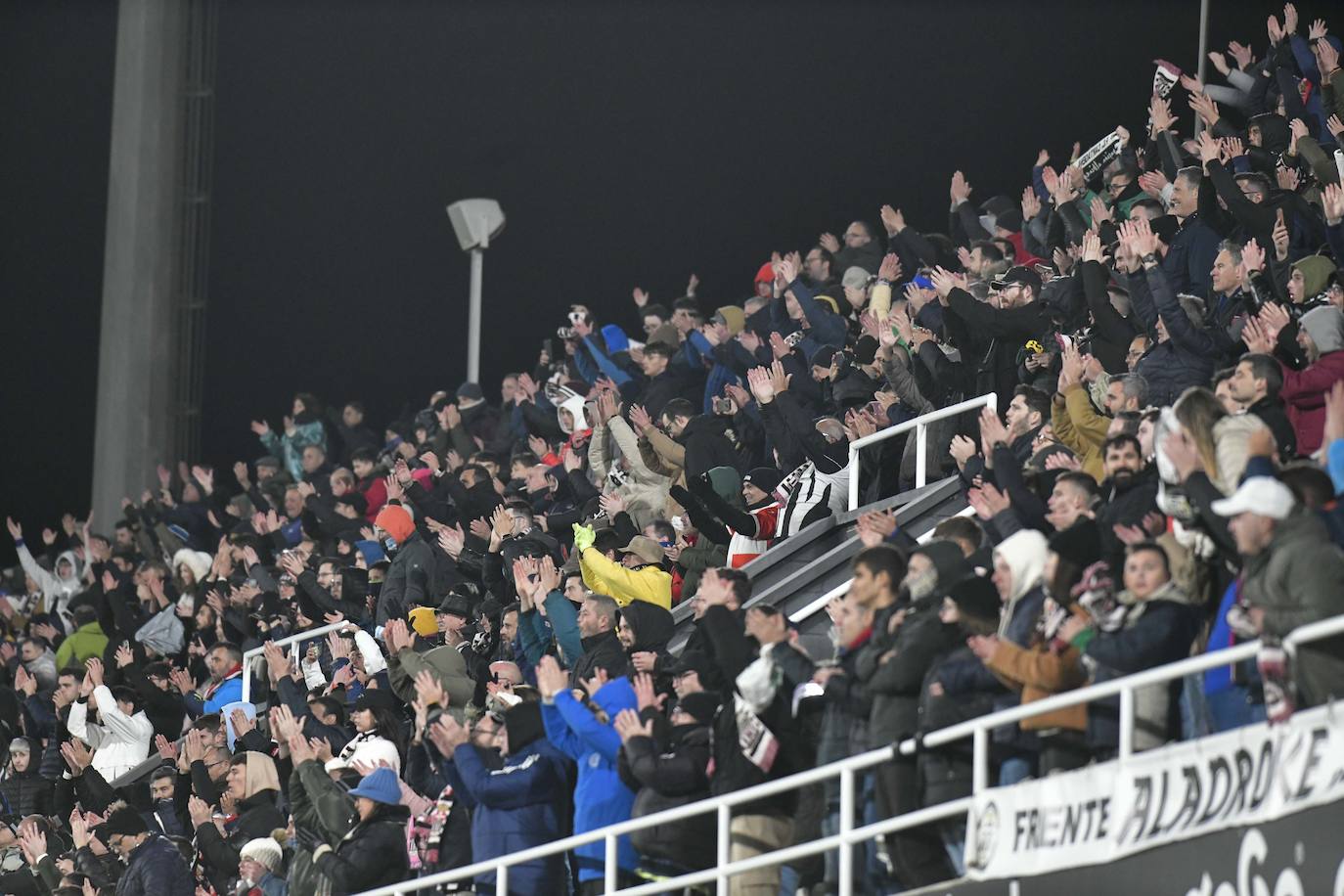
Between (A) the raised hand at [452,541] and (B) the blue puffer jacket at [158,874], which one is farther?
(A) the raised hand at [452,541]

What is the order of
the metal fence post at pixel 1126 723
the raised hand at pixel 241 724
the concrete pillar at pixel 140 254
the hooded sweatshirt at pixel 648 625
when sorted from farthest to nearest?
the concrete pillar at pixel 140 254 → the raised hand at pixel 241 724 → the hooded sweatshirt at pixel 648 625 → the metal fence post at pixel 1126 723

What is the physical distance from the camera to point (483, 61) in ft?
75.9

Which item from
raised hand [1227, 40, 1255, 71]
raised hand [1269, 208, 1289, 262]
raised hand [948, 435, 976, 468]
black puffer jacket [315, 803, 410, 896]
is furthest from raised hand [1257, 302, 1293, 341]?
black puffer jacket [315, 803, 410, 896]

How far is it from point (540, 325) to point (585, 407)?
7559mm

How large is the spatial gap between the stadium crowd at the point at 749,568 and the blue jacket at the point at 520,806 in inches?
0.6

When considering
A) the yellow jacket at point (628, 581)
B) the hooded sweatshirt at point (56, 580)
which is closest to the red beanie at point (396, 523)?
the yellow jacket at point (628, 581)

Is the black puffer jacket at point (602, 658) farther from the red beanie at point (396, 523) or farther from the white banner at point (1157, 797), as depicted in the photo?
the red beanie at point (396, 523)

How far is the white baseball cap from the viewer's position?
639 centimetres

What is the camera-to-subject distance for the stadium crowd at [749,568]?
708 cm

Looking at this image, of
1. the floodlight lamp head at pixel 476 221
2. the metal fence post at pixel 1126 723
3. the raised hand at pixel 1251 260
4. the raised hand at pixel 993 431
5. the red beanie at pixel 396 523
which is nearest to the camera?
the metal fence post at pixel 1126 723

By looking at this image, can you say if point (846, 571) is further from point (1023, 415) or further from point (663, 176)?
point (663, 176)

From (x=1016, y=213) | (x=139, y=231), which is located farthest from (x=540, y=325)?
(x=1016, y=213)

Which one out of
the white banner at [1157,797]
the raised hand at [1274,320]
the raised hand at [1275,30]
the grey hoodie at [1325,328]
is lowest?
the white banner at [1157,797]

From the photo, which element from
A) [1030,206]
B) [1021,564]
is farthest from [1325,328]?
[1030,206]
